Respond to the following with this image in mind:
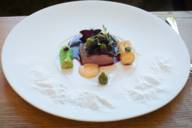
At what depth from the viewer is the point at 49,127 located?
77 centimetres

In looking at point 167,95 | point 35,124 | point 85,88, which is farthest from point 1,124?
point 167,95

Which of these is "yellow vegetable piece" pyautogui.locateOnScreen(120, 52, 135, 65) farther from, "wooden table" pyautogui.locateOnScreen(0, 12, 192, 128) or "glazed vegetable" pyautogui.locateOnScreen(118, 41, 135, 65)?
"wooden table" pyautogui.locateOnScreen(0, 12, 192, 128)

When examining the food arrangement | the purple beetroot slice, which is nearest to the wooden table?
the food arrangement

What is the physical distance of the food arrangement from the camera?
89 cm

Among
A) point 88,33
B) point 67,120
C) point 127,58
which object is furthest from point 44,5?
point 67,120

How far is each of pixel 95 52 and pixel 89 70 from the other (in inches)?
2.3

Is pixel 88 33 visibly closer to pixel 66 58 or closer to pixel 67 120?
pixel 66 58

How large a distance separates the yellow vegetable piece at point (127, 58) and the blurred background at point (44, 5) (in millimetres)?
1172

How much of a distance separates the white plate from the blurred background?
98 centimetres

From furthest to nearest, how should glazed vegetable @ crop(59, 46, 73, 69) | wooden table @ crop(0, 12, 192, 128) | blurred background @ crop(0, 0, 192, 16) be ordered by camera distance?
blurred background @ crop(0, 0, 192, 16) < glazed vegetable @ crop(59, 46, 73, 69) < wooden table @ crop(0, 12, 192, 128)

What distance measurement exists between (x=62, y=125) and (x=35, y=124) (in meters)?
0.06

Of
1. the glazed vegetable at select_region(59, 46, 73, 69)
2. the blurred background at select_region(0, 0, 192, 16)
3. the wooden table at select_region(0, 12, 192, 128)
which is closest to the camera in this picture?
the wooden table at select_region(0, 12, 192, 128)

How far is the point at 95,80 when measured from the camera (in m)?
0.86

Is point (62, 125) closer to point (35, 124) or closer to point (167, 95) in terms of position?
point (35, 124)
